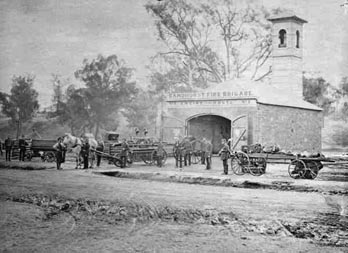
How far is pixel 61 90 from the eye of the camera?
639cm

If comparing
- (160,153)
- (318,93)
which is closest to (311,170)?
(318,93)

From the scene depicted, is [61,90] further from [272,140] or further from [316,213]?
[272,140]

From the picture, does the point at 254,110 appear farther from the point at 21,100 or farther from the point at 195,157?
the point at 21,100

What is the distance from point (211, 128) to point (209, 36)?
17.0ft

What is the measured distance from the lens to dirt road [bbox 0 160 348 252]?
441 centimetres

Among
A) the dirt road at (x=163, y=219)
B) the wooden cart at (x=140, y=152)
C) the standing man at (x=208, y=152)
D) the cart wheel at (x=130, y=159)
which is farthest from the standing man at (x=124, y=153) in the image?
the dirt road at (x=163, y=219)

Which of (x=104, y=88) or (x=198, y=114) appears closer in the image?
(x=104, y=88)

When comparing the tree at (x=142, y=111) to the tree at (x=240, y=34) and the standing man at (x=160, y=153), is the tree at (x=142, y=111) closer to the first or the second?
the standing man at (x=160, y=153)

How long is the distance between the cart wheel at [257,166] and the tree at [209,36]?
1.73 m

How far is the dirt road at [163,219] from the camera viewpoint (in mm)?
4410

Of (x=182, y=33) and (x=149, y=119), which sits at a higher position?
(x=182, y=33)

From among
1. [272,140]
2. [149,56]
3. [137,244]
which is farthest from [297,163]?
[137,244]

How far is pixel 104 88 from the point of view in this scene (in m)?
6.71

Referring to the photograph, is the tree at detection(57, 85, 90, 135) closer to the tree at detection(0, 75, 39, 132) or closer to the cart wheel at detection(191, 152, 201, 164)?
the tree at detection(0, 75, 39, 132)
